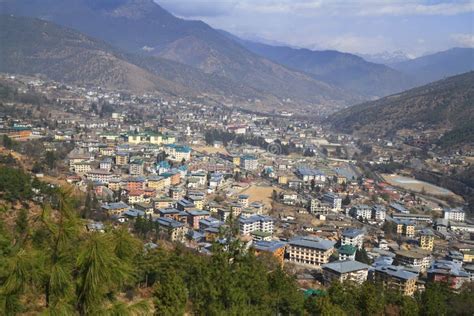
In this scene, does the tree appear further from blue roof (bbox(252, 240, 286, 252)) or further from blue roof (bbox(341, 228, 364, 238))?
blue roof (bbox(341, 228, 364, 238))

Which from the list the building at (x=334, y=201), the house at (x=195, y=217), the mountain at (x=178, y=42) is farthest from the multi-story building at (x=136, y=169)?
the mountain at (x=178, y=42)

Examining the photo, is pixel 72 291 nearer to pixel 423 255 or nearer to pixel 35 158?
pixel 423 255

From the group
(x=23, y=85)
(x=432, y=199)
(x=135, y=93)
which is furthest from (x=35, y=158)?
(x=135, y=93)

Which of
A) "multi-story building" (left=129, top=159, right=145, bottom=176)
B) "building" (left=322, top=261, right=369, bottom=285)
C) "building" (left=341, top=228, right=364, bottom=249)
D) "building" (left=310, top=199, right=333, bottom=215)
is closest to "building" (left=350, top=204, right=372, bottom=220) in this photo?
"building" (left=310, top=199, right=333, bottom=215)

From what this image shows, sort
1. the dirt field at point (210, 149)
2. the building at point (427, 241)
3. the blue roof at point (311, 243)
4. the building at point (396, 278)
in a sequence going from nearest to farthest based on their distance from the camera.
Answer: the building at point (396, 278)
the blue roof at point (311, 243)
the building at point (427, 241)
the dirt field at point (210, 149)

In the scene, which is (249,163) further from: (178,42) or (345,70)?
(345,70)

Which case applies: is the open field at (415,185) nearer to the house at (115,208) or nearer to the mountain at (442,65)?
the house at (115,208)
